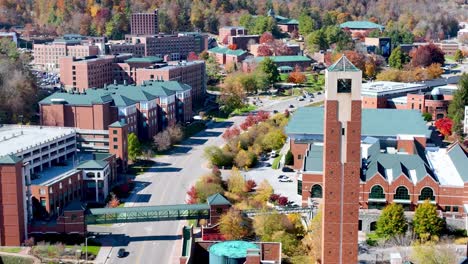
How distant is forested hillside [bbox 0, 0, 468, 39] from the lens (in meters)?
122

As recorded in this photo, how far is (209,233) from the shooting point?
39.9 meters

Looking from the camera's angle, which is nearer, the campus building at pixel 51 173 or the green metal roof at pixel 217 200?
the campus building at pixel 51 173

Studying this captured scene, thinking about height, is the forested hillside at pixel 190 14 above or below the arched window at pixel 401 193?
above

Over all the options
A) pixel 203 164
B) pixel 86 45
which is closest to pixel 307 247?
pixel 203 164

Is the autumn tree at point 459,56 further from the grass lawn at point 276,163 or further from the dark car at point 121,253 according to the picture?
the dark car at point 121,253

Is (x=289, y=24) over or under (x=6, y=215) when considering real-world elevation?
over

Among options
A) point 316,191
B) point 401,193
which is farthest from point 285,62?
point 401,193

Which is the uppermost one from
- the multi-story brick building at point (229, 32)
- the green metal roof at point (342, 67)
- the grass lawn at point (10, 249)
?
the multi-story brick building at point (229, 32)

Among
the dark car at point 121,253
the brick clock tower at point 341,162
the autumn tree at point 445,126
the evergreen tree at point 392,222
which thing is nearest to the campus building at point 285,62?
the autumn tree at point 445,126

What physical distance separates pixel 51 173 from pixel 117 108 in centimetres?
1295

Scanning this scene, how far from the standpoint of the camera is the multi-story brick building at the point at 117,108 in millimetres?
58000

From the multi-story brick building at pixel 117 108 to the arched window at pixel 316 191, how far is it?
848 inches

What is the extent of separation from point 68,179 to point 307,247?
1763cm

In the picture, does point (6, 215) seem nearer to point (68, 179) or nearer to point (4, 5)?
point (68, 179)
